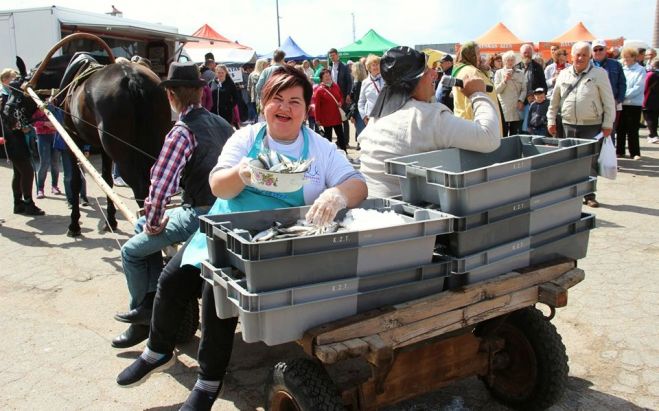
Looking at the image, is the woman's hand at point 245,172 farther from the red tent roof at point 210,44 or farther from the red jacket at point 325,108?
the red tent roof at point 210,44

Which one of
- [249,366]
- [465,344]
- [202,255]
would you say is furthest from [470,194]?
[249,366]

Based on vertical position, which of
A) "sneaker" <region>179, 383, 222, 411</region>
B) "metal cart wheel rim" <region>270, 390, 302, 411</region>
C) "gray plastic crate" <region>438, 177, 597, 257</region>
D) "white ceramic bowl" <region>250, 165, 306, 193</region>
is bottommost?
"sneaker" <region>179, 383, 222, 411</region>

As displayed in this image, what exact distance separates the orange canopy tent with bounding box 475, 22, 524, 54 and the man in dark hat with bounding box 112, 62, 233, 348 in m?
23.2

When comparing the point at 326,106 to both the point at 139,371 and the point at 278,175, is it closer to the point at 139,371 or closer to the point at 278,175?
the point at 139,371

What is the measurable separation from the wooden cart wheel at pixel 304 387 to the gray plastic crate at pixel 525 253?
706 mm

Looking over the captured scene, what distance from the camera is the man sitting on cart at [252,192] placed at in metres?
2.85

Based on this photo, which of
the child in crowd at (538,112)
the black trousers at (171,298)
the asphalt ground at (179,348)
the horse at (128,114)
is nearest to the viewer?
the black trousers at (171,298)

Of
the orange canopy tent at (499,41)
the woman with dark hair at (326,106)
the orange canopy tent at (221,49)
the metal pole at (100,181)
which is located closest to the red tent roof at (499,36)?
the orange canopy tent at (499,41)

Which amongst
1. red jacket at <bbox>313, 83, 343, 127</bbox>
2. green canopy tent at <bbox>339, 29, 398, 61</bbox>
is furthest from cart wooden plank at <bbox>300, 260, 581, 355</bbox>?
green canopy tent at <bbox>339, 29, 398, 61</bbox>

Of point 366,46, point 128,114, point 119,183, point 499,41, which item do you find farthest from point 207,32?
point 128,114

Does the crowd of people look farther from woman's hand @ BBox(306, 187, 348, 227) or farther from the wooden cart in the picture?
the wooden cart

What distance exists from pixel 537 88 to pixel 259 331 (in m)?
9.36

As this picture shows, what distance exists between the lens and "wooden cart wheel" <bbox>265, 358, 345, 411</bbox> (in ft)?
8.16

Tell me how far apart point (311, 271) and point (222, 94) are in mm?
10317
